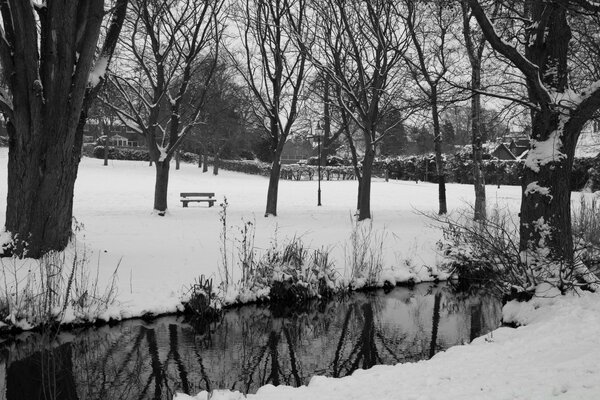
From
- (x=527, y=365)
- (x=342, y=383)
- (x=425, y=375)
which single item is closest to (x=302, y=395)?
(x=342, y=383)

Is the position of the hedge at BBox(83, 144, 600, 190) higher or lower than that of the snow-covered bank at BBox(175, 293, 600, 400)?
higher

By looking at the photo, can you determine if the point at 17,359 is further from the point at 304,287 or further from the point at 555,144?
the point at 555,144

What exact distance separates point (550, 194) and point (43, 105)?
729 centimetres

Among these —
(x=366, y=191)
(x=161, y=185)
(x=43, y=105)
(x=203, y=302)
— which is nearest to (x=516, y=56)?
(x=203, y=302)

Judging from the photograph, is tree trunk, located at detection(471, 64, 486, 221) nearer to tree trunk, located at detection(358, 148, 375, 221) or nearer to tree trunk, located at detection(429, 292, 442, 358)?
tree trunk, located at detection(358, 148, 375, 221)

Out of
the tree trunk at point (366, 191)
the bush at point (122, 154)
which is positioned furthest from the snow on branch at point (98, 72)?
the bush at point (122, 154)

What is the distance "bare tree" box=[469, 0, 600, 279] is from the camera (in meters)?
6.22

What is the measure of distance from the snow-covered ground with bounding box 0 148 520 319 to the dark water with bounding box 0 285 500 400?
2.42 ft

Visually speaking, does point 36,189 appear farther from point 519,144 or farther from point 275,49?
point 519,144

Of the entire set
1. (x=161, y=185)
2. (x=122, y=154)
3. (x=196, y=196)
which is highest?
(x=122, y=154)

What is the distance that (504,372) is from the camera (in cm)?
412

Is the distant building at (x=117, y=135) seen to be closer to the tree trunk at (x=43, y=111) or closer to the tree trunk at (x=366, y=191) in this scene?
the tree trunk at (x=366, y=191)

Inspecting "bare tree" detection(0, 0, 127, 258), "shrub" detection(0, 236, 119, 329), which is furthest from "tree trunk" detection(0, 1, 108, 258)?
"shrub" detection(0, 236, 119, 329)

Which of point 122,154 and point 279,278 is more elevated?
point 122,154
